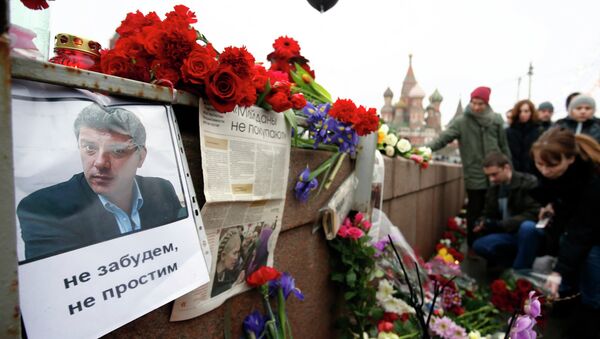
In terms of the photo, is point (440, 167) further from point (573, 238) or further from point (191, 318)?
point (191, 318)

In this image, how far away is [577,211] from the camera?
2.90 m

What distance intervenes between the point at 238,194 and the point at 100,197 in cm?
47

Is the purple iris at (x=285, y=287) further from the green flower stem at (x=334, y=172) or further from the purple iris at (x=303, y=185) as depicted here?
the green flower stem at (x=334, y=172)

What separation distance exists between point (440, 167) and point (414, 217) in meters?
2.36

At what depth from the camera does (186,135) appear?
118 cm

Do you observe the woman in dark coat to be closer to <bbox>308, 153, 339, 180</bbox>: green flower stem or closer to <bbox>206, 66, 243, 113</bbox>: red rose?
<bbox>308, 153, 339, 180</bbox>: green flower stem

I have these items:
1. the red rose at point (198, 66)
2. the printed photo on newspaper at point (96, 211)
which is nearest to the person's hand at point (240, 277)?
the printed photo on newspaper at point (96, 211)

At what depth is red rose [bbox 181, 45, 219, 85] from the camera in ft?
3.55

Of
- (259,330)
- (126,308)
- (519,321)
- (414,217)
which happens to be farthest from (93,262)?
(414,217)

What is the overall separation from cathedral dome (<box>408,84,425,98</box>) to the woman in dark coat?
49.3 metres

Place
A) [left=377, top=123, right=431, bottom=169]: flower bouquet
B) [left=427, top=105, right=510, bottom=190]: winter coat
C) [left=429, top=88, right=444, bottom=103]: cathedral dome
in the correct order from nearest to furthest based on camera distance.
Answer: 1. [left=377, top=123, right=431, bottom=169]: flower bouquet
2. [left=427, top=105, right=510, bottom=190]: winter coat
3. [left=429, top=88, right=444, bottom=103]: cathedral dome

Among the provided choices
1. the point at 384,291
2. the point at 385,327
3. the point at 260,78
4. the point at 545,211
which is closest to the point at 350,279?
the point at 385,327

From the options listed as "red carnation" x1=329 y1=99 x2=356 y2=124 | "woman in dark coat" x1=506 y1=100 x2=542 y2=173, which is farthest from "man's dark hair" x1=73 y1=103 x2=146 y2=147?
"woman in dark coat" x1=506 y1=100 x2=542 y2=173

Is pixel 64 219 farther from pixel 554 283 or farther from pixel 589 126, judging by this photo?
pixel 589 126
